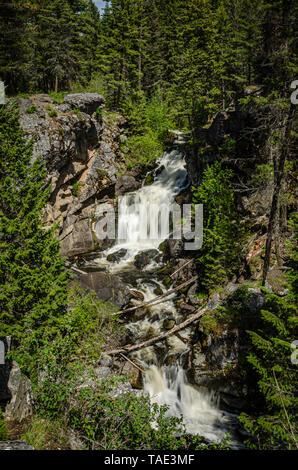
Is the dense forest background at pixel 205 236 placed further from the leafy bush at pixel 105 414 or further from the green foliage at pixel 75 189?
the green foliage at pixel 75 189

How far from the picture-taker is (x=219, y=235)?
45.9ft

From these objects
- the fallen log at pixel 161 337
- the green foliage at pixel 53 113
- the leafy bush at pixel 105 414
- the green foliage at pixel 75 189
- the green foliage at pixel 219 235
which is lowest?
the fallen log at pixel 161 337

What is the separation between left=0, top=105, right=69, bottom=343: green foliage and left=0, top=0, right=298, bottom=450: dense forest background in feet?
0.16

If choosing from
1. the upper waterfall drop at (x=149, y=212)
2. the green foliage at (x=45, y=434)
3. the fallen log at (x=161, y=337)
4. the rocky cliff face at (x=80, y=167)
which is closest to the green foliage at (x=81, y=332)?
the fallen log at (x=161, y=337)

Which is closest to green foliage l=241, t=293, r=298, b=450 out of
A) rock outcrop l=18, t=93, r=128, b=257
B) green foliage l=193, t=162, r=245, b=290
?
green foliage l=193, t=162, r=245, b=290

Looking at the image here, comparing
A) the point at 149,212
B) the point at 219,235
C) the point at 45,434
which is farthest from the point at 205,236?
the point at 45,434

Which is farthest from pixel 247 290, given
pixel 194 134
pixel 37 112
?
pixel 37 112

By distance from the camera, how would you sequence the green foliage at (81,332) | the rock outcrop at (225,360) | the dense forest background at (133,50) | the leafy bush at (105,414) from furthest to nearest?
1. the dense forest background at (133,50)
2. the rock outcrop at (225,360)
3. the green foliage at (81,332)
4. the leafy bush at (105,414)

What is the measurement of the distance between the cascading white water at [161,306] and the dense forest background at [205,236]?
1598 millimetres

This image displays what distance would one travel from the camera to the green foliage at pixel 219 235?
13.9 m

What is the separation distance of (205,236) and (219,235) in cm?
79

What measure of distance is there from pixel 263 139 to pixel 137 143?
1555 cm

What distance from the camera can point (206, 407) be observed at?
10930mm
